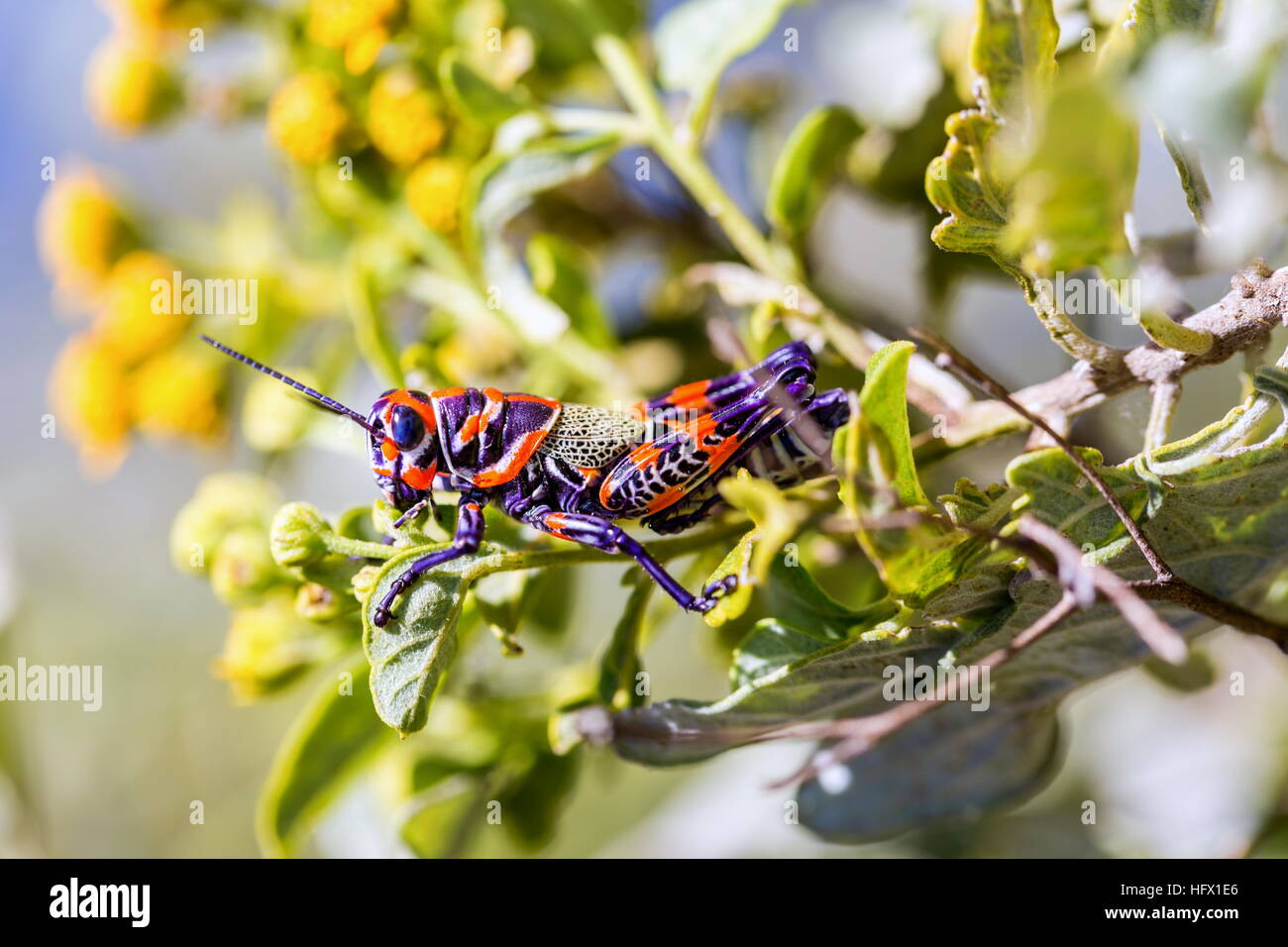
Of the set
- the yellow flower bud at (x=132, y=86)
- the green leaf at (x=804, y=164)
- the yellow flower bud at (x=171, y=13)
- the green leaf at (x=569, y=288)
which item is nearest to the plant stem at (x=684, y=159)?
the green leaf at (x=804, y=164)

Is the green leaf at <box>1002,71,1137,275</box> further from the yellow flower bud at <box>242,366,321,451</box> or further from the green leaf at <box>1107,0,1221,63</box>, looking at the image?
the yellow flower bud at <box>242,366,321,451</box>

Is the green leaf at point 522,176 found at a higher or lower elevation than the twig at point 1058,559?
higher

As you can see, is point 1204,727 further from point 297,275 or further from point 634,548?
point 297,275

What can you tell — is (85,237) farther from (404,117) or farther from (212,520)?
(212,520)

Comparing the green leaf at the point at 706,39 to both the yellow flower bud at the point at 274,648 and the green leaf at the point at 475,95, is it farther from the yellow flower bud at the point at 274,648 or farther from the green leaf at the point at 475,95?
the yellow flower bud at the point at 274,648

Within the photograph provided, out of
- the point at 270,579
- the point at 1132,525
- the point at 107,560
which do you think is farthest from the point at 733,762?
the point at 107,560

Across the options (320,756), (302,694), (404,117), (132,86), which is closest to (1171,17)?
(404,117)

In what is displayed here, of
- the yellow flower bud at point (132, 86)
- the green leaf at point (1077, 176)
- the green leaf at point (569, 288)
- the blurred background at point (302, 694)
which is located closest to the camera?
the green leaf at point (1077, 176)

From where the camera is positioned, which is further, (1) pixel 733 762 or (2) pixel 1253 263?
(1) pixel 733 762
